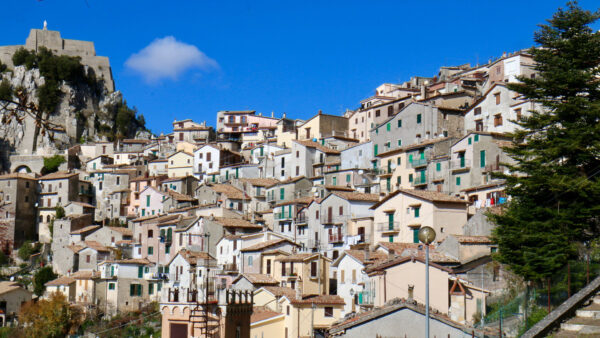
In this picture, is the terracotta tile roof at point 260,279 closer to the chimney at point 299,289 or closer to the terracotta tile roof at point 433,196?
the chimney at point 299,289

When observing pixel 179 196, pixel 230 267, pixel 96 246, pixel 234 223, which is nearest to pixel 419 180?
pixel 230 267

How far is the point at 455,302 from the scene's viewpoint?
35.5 meters

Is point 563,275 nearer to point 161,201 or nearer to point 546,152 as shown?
point 546,152

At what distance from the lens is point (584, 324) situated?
52.1 ft

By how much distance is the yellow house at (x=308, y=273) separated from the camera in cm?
5094

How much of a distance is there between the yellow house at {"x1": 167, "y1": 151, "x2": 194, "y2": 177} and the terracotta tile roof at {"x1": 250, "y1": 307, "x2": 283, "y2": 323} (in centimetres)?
4759

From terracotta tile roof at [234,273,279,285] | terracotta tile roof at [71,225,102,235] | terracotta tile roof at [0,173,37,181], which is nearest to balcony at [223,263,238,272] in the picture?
terracotta tile roof at [234,273,279,285]

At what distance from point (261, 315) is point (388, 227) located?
37.9 feet

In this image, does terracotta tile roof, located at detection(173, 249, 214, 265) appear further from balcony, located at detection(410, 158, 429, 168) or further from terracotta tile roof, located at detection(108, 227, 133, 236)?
balcony, located at detection(410, 158, 429, 168)

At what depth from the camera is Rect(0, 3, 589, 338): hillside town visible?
117 feet

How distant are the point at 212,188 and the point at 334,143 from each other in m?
13.9

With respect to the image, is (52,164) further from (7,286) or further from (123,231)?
(7,286)

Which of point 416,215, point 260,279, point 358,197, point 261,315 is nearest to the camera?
point 261,315

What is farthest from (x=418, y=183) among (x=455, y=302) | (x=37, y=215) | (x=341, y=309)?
(x=37, y=215)
